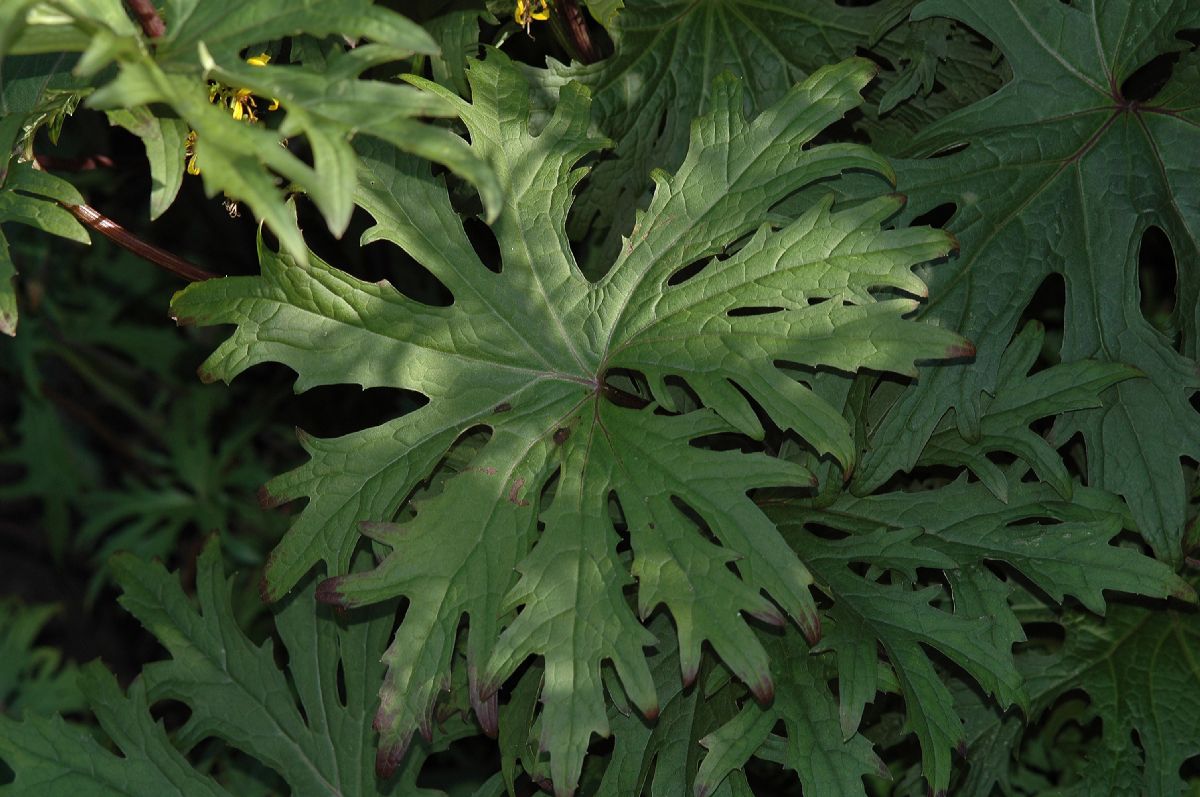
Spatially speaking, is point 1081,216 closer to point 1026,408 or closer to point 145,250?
point 1026,408

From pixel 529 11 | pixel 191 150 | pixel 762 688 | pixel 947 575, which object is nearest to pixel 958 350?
pixel 947 575

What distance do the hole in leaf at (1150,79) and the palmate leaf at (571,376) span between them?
0.58m

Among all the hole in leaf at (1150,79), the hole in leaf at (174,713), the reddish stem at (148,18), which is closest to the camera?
the reddish stem at (148,18)

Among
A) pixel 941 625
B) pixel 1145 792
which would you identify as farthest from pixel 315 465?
pixel 1145 792

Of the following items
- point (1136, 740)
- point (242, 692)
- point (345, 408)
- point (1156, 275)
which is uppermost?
point (1156, 275)

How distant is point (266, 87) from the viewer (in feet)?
3.84

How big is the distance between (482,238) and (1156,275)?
1.34 metres

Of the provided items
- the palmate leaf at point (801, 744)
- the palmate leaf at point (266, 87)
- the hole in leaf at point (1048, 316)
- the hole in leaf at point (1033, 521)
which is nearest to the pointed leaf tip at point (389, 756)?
the palmate leaf at point (801, 744)

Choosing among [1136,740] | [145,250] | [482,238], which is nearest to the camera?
[145,250]

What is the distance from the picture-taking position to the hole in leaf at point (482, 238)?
83.1 inches

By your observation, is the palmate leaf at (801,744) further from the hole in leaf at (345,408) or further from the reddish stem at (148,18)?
the hole in leaf at (345,408)

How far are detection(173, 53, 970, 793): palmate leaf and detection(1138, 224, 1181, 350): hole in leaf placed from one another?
0.85 meters

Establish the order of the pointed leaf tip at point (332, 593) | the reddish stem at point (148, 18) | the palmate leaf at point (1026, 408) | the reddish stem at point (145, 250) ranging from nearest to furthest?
the reddish stem at point (148, 18) < the pointed leaf tip at point (332, 593) < the palmate leaf at point (1026, 408) < the reddish stem at point (145, 250)

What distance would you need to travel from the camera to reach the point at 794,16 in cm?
197
